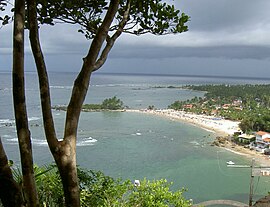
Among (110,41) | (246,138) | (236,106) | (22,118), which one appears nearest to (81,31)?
(110,41)

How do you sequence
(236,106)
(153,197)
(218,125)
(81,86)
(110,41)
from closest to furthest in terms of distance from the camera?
(81,86)
(110,41)
(153,197)
(218,125)
(236,106)

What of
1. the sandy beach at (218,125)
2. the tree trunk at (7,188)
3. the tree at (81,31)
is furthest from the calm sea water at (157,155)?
the tree trunk at (7,188)

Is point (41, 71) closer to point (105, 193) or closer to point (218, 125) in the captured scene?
point (105, 193)

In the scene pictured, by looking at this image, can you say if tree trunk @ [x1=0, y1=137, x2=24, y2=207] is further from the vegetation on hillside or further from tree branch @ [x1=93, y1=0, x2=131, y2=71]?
the vegetation on hillside

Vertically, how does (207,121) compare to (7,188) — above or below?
below

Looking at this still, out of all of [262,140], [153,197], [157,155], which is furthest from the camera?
[262,140]

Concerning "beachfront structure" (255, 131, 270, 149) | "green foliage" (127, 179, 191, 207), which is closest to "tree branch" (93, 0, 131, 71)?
"green foliage" (127, 179, 191, 207)

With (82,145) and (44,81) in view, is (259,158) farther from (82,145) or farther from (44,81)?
(44,81)
